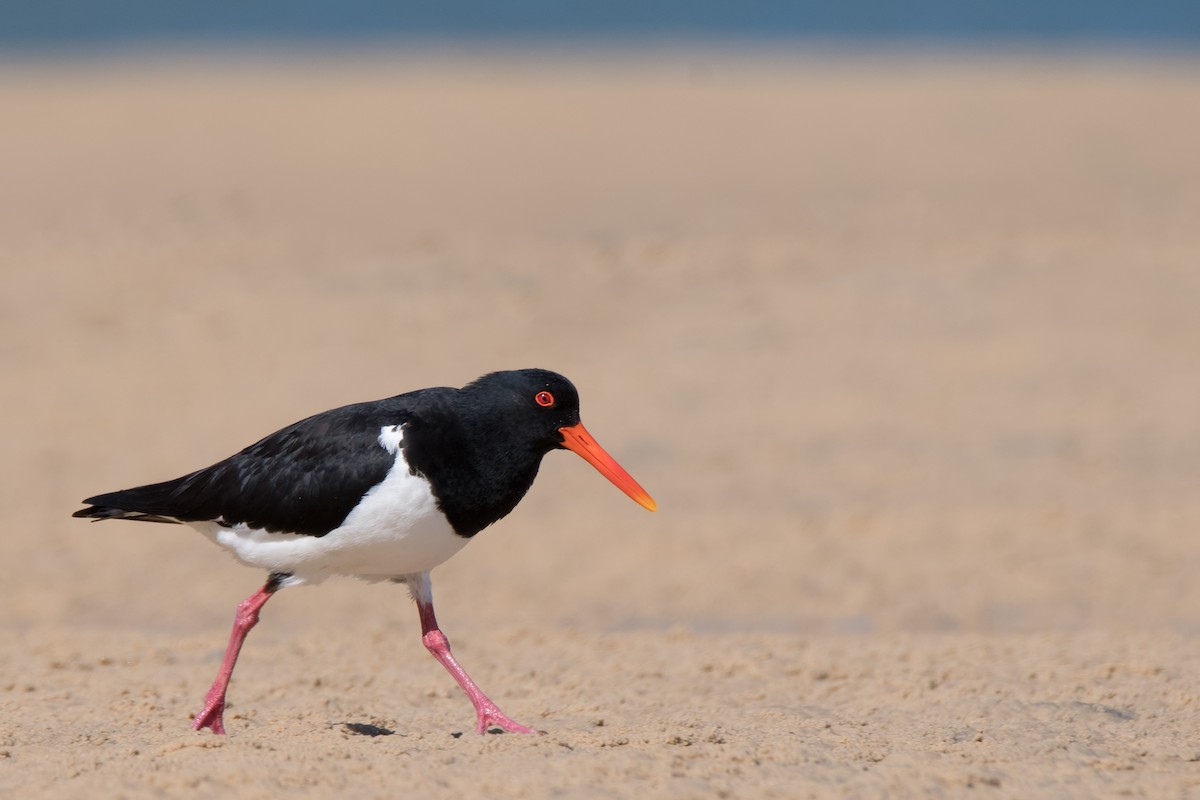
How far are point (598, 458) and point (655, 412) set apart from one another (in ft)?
23.1

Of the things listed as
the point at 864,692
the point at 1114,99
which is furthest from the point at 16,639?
the point at 1114,99

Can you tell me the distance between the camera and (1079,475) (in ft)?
42.4

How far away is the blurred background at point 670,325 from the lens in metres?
11.4

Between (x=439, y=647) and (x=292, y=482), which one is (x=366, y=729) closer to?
(x=439, y=647)

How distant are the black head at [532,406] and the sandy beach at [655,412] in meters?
1.27

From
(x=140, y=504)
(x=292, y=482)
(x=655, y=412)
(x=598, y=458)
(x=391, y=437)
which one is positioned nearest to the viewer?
(x=391, y=437)

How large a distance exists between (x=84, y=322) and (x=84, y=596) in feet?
18.5

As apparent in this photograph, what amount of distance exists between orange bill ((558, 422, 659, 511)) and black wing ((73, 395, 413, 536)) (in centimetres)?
75

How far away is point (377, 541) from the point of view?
21.5ft

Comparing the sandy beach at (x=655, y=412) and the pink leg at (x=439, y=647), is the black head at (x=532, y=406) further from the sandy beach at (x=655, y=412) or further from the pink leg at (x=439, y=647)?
the sandy beach at (x=655, y=412)

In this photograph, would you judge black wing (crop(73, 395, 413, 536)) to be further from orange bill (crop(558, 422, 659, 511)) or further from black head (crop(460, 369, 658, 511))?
orange bill (crop(558, 422, 659, 511))

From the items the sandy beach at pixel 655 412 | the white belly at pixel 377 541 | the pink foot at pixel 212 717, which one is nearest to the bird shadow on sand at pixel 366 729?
the sandy beach at pixel 655 412

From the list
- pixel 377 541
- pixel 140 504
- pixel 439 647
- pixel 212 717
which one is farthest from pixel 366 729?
pixel 140 504

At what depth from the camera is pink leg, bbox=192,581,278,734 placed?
685cm
